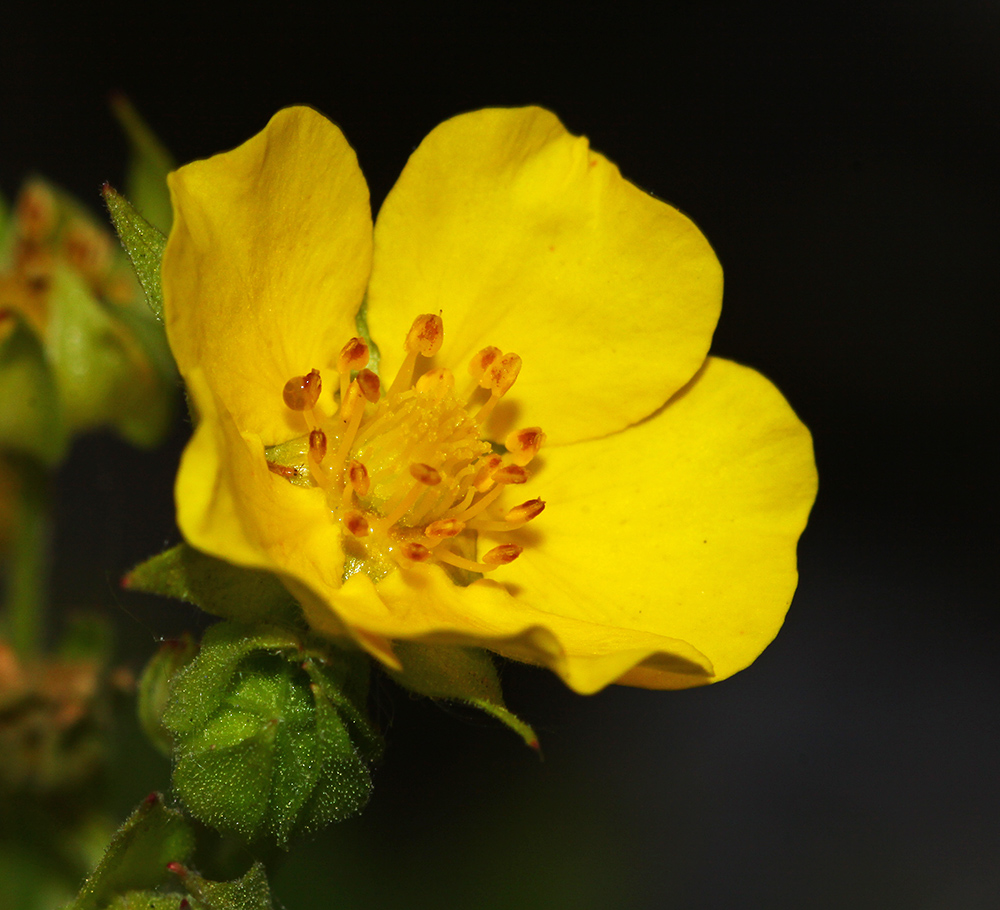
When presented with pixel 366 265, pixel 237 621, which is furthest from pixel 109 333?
pixel 237 621

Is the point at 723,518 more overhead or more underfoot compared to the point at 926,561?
more overhead

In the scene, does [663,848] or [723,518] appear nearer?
[723,518]

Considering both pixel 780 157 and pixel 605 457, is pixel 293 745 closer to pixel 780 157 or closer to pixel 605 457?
pixel 605 457

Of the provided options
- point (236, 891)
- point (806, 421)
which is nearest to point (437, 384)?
point (236, 891)

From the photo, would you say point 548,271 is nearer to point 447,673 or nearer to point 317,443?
point 317,443

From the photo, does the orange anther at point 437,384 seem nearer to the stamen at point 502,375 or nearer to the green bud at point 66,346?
the stamen at point 502,375
